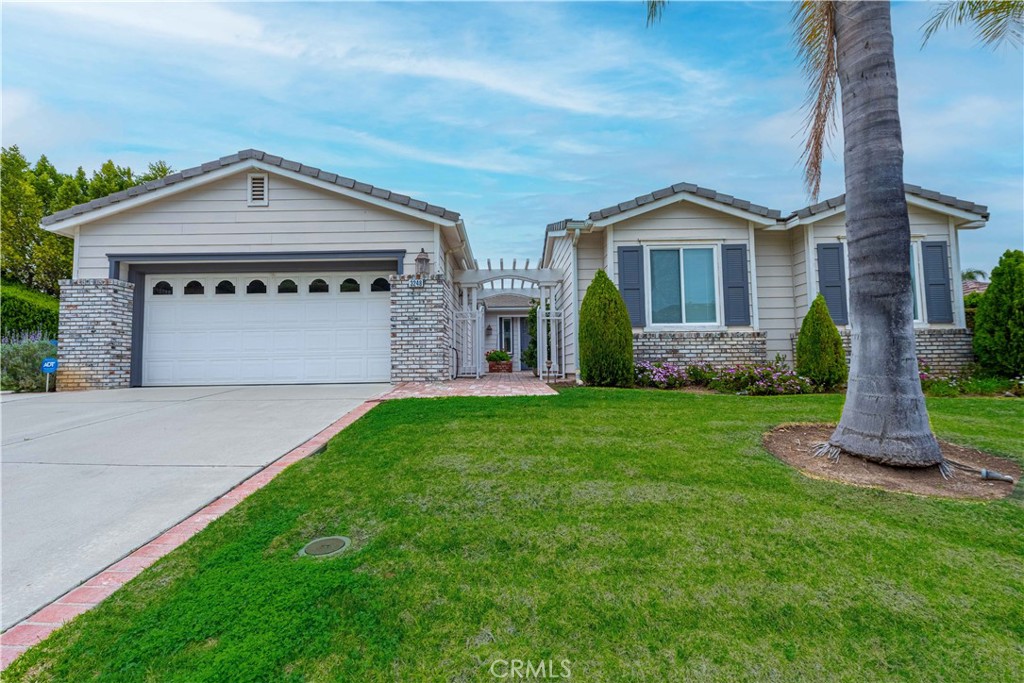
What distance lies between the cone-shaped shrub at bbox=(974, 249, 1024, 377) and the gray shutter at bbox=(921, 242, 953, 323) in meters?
0.48

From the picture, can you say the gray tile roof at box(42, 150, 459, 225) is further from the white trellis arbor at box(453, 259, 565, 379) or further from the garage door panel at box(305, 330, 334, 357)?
the garage door panel at box(305, 330, 334, 357)

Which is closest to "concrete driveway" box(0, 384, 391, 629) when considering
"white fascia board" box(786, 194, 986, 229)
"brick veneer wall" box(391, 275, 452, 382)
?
"brick veneer wall" box(391, 275, 452, 382)

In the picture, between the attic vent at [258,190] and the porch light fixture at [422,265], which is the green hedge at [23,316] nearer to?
the attic vent at [258,190]

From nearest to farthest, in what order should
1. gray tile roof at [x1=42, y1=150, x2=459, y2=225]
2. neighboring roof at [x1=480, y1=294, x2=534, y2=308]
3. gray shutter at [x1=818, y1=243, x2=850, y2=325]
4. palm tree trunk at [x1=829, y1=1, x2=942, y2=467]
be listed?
palm tree trunk at [x1=829, y1=1, x2=942, y2=467] → gray tile roof at [x1=42, y1=150, x2=459, y2=225] → gray shutter at [x1=818, y1=243, x2=850, y2=325] → neighboring roof at [x1=480, y1=294, x2=534, y2=308]

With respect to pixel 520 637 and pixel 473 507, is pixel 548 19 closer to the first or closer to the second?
pixel 473 507

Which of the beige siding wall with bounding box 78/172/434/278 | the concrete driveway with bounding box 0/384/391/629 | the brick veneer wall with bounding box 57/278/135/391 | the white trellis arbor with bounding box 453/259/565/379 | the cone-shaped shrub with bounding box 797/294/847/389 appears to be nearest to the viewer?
the concrete driveway with bounding box 0/384/391/629

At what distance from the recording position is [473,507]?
106 inches

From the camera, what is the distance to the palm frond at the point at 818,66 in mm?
4156

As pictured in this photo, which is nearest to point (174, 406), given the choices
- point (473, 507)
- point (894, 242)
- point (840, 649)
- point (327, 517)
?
point (327, 517)

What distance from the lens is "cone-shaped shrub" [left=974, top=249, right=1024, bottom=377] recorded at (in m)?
7.85

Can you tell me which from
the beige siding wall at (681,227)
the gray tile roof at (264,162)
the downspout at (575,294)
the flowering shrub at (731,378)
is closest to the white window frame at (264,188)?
the gray tile roof at (264,162)

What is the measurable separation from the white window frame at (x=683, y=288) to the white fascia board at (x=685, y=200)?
2.20 ft

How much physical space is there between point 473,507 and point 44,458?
3788 mm

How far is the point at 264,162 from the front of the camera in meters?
8.94
